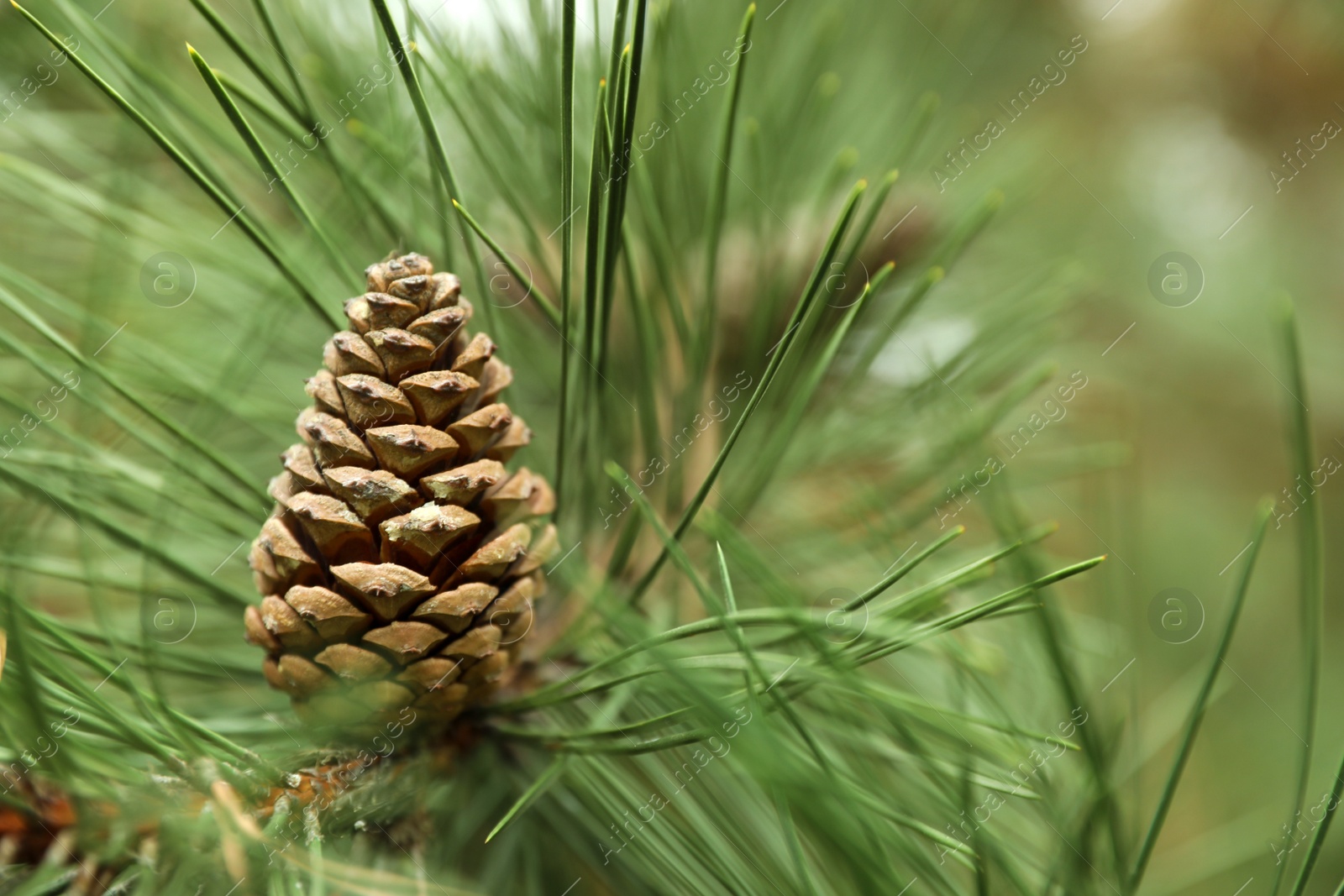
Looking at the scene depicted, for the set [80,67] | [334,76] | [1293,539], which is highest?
[334,76]

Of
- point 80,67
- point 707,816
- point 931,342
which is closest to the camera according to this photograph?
point 80,67

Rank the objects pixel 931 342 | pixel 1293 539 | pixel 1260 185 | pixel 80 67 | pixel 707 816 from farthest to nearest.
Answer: pixel 1293 539
pixel 1260 185
pixel 931 342
pixel 707 816
pixel 80 67

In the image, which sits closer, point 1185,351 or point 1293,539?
point 1185,351

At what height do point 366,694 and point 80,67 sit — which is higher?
point 80,67

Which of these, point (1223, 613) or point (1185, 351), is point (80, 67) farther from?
point (1223, 613)

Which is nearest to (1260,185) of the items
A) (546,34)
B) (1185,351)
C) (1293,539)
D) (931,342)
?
(1185,351)

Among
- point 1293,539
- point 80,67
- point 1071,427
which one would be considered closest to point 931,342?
point 1071,427
